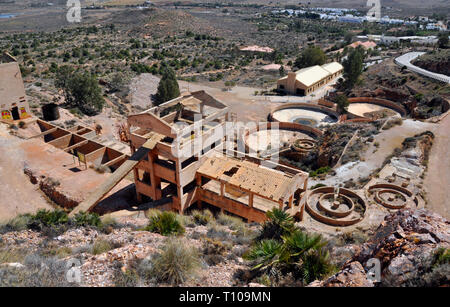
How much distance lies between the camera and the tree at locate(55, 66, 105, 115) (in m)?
40.1

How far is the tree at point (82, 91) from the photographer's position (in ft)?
131

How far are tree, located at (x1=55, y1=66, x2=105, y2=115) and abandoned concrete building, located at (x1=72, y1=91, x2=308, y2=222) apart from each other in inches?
813

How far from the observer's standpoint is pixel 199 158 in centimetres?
2133

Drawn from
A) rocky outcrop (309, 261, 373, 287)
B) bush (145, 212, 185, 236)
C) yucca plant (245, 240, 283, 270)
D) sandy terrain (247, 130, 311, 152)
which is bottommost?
sandy terrain (247, 130, 311, 152)

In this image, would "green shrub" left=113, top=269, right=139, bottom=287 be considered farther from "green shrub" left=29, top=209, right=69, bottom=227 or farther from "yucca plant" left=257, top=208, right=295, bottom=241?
"green shrub" left=29, top=209, right=69, bottom=227

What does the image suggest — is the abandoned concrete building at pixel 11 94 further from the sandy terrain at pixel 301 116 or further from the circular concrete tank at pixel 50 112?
the sandy terrain at pixel 301 116

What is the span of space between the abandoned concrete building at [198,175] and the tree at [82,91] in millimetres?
20651

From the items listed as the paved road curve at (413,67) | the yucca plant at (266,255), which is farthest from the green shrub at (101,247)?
the paved road curve at (413,67)

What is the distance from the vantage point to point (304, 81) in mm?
53469

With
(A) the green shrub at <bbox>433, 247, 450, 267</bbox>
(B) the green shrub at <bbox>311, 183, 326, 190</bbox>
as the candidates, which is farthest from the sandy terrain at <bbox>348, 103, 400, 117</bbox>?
(A) the green shrub at <bbox>433, 247, 450, 267</bbox>

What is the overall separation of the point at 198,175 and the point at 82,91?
26.2 meters

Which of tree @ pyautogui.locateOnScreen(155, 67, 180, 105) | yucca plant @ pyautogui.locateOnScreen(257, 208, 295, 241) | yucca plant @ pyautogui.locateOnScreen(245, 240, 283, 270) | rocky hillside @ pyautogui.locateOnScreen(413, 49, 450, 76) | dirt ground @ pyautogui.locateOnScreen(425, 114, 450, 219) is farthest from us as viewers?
rocky hillside @ pyautogui.locateOnScreen(413, 49, 450, 76)

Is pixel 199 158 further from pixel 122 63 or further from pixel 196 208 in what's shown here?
pixel 122 63

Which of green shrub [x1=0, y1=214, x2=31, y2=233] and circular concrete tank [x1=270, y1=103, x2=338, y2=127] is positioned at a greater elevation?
green shrub [x1=0, y1=214, x2=31, y2=233]
